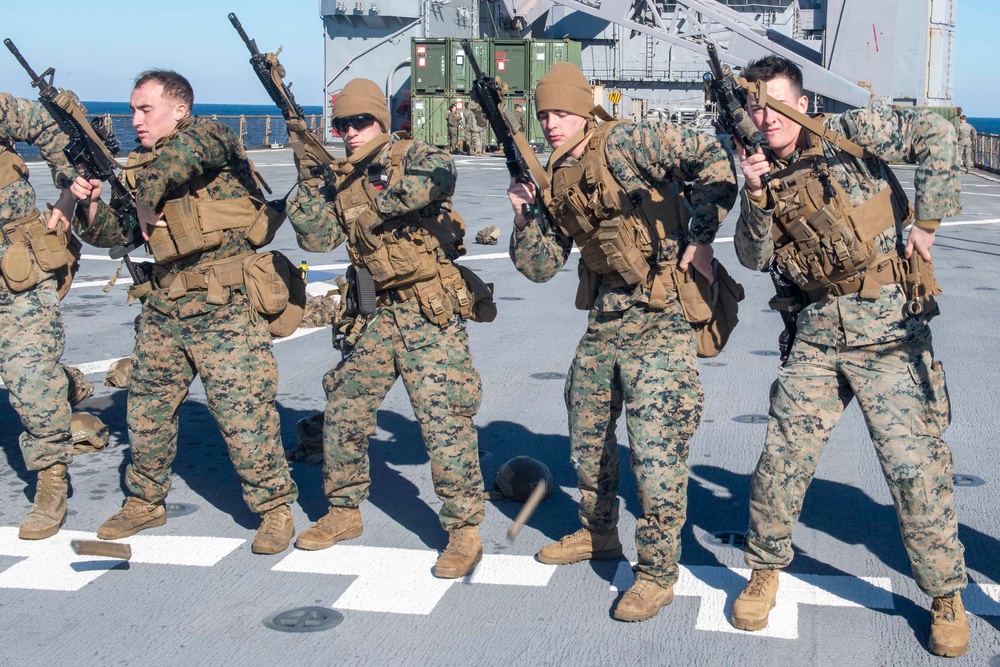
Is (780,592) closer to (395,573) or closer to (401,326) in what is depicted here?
(395,573)

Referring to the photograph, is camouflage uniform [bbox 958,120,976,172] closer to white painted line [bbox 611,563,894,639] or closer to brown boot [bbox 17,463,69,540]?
white painted line [bbox 611,563,894,639]

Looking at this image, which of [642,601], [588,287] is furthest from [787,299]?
[642,601]

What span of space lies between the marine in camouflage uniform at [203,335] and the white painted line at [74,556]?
6.2 inches

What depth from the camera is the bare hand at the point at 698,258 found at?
160 inches

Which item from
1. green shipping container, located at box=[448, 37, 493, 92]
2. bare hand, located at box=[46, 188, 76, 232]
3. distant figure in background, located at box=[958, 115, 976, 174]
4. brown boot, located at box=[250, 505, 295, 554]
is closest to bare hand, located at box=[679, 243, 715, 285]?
brown boot, located at box=[250, 505, 295, 554]

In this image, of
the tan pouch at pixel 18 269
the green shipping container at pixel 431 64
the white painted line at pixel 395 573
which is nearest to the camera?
the white painted line at pixel 395 573

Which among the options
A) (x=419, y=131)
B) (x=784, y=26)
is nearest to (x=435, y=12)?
(x=419, y=131)

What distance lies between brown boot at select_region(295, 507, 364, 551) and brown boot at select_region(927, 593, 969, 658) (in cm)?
238

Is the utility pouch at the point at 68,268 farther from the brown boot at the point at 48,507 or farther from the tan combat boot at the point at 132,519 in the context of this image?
the tan combat boot at the point at 132,519

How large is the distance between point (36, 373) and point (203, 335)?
0.91 meters

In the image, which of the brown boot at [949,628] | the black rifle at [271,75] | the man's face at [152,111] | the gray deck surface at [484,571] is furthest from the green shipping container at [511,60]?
the brown boot at [949,628]

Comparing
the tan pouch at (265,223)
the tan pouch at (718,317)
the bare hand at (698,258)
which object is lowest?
the tan pouch at (718,317)

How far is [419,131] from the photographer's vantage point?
34406 millimetres

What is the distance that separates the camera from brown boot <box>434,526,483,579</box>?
4336 millimetres
